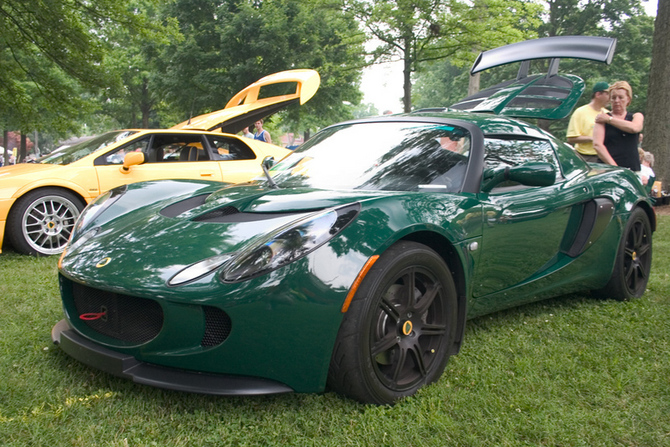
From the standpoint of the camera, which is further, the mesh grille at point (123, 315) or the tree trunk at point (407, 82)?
the tree trunk at point (407, 82)

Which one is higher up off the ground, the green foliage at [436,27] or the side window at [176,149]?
the green foliage at [436,27]

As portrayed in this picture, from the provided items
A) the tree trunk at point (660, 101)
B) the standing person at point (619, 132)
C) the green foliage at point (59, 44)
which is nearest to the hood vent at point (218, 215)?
the standing person at point (619, 132)

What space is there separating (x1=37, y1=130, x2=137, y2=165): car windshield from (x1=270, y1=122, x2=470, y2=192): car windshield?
12.2 feet

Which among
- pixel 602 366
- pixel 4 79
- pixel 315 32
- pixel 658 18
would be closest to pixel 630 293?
pixel 602 366

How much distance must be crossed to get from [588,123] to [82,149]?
546cm

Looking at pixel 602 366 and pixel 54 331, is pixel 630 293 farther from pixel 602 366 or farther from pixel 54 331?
pixel 54 331

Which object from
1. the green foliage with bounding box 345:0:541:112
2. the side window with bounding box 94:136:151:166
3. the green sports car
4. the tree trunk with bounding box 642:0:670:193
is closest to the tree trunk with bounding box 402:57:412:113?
the green foliage with bounding box 345:0:541:112

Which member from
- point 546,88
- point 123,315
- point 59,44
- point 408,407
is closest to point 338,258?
point 408,407

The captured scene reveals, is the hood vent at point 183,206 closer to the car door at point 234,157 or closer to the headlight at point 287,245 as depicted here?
the headlight at point 287,245

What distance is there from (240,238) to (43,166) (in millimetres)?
4595

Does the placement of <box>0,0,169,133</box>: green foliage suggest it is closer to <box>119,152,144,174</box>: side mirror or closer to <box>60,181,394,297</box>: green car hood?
<box>119,152,144,174</box>: side mirror

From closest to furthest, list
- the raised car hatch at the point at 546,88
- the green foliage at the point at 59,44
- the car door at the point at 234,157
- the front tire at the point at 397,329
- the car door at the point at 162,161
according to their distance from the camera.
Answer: the front tire at the point at 397,329
the raised car hatch at the point at 546,88
the car door at the point at 162,161
the car door at the point at 234,157
the green foliage at the point at 59,44

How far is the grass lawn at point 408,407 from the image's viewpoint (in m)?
2.19

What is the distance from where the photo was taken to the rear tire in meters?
4.13
